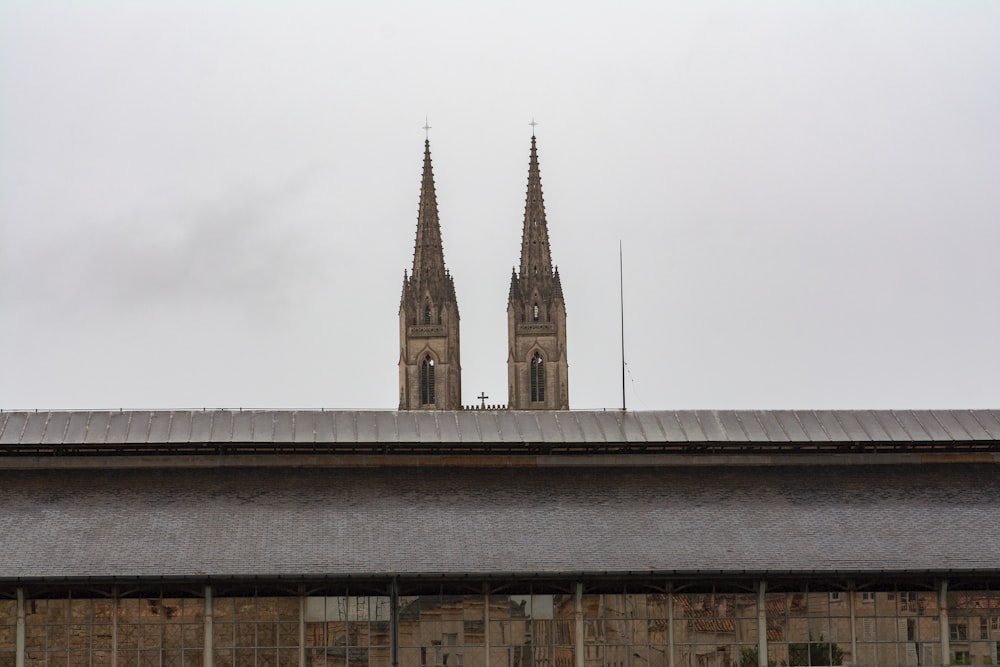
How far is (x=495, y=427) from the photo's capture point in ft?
228

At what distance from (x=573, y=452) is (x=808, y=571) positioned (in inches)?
532

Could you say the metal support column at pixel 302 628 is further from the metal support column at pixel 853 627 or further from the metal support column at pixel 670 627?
the metal support column at pixel 853 627

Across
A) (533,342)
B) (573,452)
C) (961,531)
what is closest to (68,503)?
(573,452)

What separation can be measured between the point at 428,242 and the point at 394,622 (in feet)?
430

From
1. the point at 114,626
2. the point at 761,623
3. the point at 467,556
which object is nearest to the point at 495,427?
the point at 467,556

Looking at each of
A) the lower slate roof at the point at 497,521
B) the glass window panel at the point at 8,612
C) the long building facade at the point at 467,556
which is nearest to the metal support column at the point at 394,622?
the long building facade at the point at 467,556

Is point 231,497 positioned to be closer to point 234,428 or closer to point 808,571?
point 234,428

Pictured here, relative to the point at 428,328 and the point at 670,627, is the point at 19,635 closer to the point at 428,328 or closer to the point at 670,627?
the point at 670,627

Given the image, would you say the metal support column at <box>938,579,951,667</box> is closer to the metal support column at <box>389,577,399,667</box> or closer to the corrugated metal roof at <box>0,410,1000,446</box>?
the corrugated metal roof at <box>0,410,1000,446</box>

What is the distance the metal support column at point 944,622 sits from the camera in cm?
5794

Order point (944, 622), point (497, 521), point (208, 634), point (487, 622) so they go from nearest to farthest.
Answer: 1. point (208, 634)
2. point (487, 622)
3. point (944, 622)
4. point (497, 521)

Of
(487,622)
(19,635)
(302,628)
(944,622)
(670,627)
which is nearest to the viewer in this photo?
(19,635)

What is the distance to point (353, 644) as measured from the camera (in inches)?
2235

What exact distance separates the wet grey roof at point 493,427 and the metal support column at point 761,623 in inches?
446
